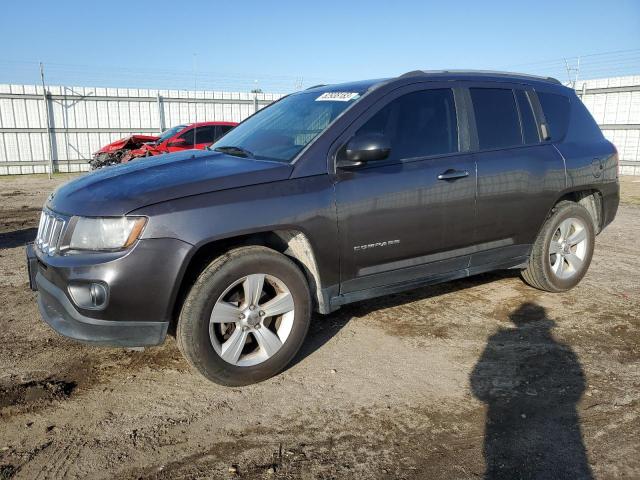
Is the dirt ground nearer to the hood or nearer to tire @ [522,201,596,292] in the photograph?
tire @ [522,201,596,292]

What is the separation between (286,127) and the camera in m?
3.98

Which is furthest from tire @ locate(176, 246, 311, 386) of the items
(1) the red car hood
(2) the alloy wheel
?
(1) the red car hood

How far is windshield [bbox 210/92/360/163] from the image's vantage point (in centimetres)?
365

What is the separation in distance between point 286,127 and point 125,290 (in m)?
1.79

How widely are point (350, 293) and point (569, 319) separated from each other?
202cm

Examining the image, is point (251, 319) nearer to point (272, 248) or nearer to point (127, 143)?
point (272, 248)

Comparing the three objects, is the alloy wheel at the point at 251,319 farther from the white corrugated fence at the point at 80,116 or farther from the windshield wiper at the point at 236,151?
the white corrugated fence at the point at 80,116

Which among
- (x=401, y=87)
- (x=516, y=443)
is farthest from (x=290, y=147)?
(x=516, y=443)

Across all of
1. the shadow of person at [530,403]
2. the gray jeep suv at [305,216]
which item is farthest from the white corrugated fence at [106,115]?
the shadow of person at [530,403]

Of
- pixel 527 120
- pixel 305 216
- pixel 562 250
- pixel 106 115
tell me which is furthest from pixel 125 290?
pixel 106 115

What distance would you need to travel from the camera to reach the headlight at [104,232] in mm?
2844

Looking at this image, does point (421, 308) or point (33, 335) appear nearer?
point (33, 335)

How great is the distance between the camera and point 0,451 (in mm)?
2607

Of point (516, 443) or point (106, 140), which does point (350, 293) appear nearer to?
point (516, 443)
